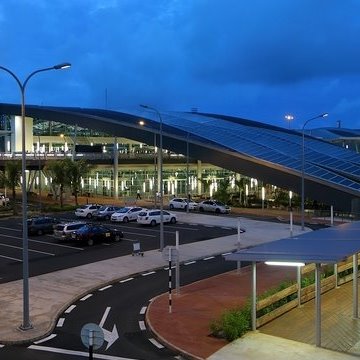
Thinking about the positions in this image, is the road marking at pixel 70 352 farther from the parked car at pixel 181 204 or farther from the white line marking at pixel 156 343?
the parked car at pixel 181 204

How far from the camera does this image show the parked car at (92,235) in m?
34.7

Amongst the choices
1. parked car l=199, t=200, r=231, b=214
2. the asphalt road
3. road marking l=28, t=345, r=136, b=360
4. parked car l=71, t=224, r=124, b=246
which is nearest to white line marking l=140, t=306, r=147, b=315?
the asphalt road

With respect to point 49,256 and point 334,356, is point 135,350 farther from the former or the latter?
point 49,256

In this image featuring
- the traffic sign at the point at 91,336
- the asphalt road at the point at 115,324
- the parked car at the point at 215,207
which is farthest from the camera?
the parked car at the point at 215,207

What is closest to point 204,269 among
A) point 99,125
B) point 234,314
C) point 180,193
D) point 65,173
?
point 234,314

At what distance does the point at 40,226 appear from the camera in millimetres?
40750

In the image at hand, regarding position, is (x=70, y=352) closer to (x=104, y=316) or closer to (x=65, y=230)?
(x=104, y=316)

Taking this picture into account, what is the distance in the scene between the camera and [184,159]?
89.0 m

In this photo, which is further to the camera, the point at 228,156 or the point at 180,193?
the point at 180,193

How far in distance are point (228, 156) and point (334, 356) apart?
155 ft

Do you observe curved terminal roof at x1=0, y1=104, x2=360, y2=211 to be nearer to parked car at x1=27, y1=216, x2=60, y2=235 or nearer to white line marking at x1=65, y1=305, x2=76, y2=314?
parked car at x1=27, y1=216, x2=60, y2=235

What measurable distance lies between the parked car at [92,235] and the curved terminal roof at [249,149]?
43.4 feet

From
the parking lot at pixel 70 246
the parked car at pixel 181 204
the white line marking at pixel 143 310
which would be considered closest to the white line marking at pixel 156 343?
the white line marking at pixel 143 310

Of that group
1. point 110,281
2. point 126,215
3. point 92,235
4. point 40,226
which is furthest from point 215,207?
point 110,281
